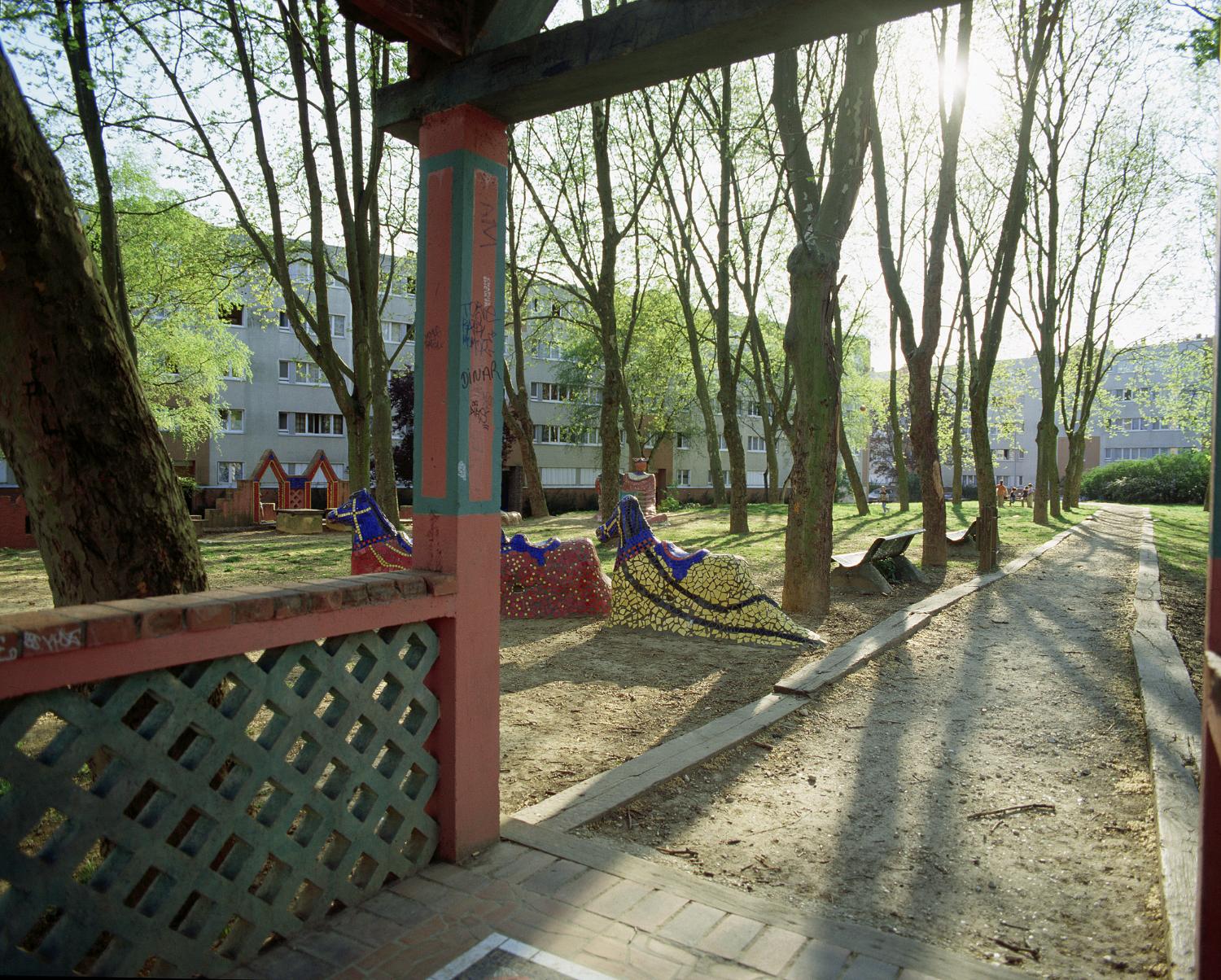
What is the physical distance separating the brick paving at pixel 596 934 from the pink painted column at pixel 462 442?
32 centimetres

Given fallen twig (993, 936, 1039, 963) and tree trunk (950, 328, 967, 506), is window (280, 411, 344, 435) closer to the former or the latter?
tree trunk (950, 328, 967, 506)

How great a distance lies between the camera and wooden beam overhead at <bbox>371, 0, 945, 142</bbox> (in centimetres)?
276

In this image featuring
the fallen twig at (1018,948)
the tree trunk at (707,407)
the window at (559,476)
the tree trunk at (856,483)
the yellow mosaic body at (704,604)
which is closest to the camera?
the fallen twig at (1018,948)

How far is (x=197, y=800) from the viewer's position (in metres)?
2.54

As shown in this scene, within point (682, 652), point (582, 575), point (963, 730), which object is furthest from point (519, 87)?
point (582, 575)

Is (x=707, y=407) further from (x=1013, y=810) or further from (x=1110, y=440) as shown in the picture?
(x=1110, y=440)

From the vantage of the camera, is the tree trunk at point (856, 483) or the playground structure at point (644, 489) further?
the tree trunk at point (856, 483)

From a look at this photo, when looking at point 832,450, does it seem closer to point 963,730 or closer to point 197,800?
point 963,730

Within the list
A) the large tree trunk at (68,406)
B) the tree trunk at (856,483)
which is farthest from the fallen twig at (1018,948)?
the tree trunk at (856,483)

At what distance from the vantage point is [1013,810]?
13.9 ft

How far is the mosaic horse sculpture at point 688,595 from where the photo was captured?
25.8 feet

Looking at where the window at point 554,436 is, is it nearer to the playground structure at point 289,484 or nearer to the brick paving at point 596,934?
the playground structure at point 289,484

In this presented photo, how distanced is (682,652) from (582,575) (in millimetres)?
1877

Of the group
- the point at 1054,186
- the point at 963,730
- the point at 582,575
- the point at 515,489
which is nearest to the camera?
the point at 963,730
